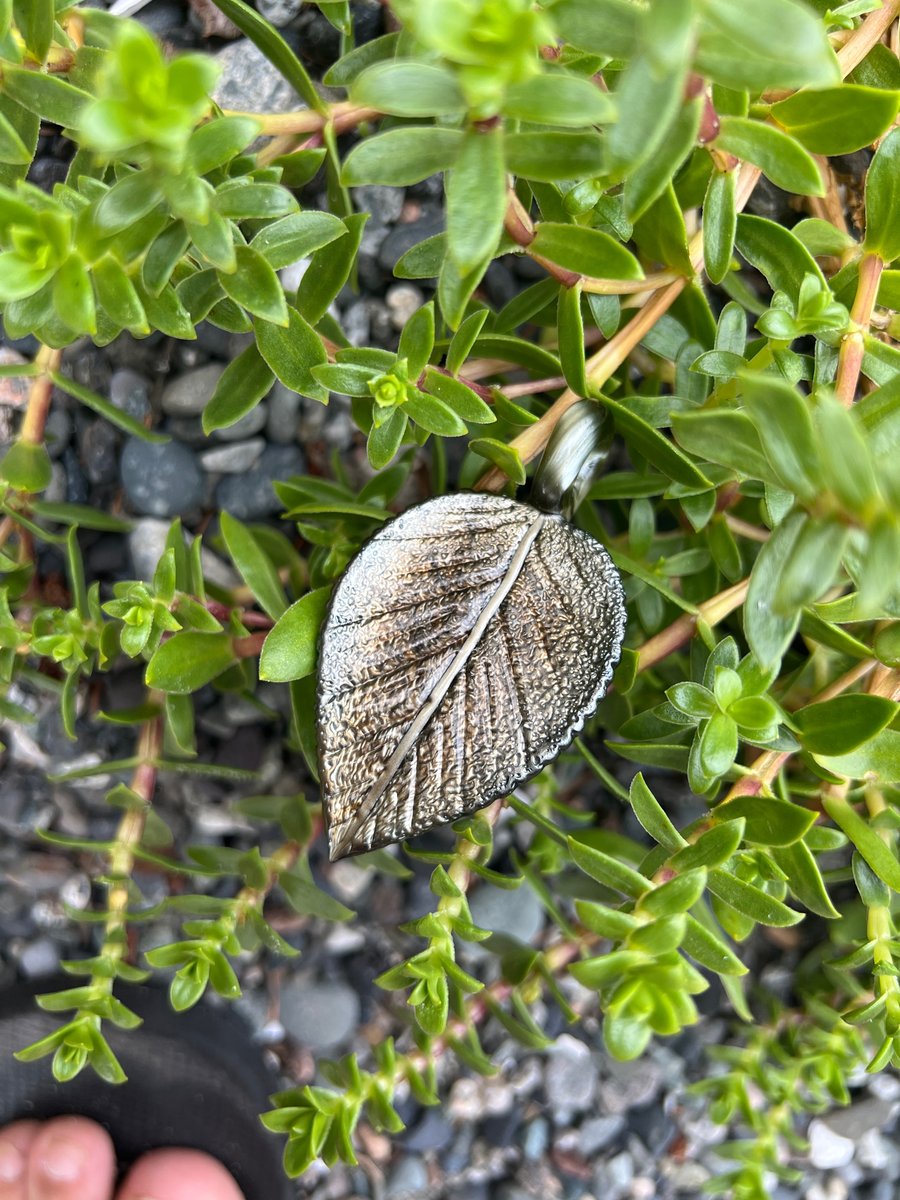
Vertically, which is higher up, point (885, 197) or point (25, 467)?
point (885, 197)

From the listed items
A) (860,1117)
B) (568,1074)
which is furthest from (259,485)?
(860,1117)

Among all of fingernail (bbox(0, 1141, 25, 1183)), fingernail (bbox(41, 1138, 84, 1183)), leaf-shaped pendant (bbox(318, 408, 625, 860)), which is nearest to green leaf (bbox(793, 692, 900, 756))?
leaf-shaped pendant (bbox(318, 408, 625, 860))

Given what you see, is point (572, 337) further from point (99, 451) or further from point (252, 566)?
point (99, 451)

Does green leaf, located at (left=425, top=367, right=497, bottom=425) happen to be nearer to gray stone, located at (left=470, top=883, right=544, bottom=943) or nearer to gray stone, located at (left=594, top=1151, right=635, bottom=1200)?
gray stone, located at (left=470, top=883, right=544, bottom=943)

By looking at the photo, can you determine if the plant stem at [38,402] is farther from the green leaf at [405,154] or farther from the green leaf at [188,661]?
the green leaf at [405,154]

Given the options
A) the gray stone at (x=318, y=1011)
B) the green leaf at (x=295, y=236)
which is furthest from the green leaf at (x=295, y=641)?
the gray stone at (x=318, y=1011)

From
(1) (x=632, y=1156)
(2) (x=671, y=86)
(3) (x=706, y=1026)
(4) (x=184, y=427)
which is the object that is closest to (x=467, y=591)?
(2) (x=671, y=86)

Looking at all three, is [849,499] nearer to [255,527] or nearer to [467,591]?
[467,591]
